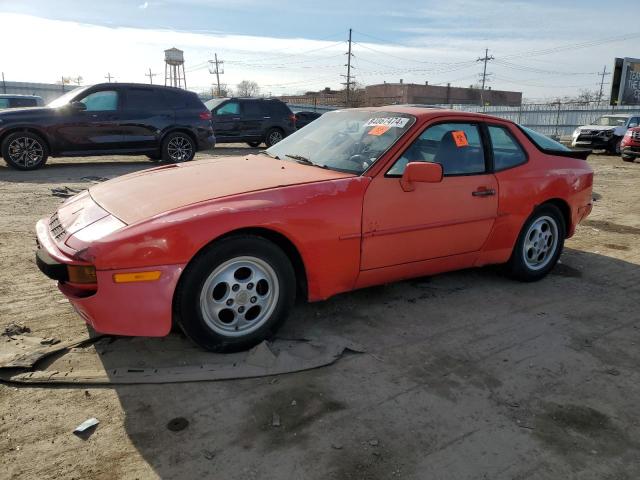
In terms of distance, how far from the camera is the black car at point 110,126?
9.81 m

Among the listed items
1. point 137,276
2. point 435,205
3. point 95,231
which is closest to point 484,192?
point 435,205

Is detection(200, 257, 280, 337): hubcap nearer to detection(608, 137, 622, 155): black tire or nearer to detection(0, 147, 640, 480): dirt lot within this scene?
detection(0, 147, 640, 480): dirt lot

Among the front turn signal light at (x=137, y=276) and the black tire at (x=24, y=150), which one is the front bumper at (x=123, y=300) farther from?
the black tire at (x=24, y=150)

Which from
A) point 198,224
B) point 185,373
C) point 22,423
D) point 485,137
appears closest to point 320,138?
point 485,137

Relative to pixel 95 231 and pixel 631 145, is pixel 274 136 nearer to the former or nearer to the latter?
pixel 631 145

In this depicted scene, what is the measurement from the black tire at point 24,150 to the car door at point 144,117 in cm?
151

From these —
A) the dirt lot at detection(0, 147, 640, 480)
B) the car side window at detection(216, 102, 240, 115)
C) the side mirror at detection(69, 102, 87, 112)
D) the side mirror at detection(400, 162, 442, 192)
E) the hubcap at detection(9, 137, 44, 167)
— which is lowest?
the dirt lot at detection(0, 147, 640, 480)

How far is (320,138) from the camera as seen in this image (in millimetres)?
4242

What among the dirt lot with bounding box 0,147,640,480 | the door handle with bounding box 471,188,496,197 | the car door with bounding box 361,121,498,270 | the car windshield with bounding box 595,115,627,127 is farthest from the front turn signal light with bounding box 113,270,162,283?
the car windshield with bounding box 595,115,627,127

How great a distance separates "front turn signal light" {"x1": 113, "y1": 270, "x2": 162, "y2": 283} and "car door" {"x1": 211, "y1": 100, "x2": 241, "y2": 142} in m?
13.6

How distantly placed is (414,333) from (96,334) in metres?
2.12

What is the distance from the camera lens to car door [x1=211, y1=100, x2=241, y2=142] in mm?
15859

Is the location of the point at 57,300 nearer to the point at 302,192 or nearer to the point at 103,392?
the point at 103,392

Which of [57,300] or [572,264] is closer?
[57,300]
